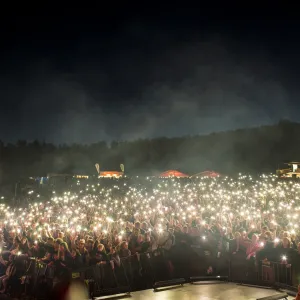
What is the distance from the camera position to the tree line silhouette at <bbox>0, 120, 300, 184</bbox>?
62.0 metres

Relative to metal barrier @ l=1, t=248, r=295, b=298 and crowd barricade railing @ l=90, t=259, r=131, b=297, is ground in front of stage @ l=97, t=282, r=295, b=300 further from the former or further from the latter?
crowd barricade railing @ l=90, t=259, r=131, b=297

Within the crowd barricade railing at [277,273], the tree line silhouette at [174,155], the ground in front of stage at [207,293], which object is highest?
the tree line silhouette at [174,155]

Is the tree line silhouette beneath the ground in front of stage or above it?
above

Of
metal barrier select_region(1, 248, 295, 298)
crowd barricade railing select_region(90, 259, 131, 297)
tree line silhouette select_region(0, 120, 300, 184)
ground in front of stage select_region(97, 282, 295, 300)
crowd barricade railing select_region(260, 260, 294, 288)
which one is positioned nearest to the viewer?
metal barrier select_region(1, 248, 295, 298)

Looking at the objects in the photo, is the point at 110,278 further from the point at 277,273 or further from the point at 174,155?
the point at 174,155

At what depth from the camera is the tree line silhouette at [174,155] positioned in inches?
2440

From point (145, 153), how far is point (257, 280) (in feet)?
215

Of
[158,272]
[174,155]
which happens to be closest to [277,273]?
[158,272]

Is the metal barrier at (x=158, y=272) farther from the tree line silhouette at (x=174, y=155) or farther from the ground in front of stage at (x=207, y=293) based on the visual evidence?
the tree line silhouette at (x=174, y=155)

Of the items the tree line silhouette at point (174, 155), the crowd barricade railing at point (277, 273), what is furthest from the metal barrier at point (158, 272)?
the tree line silhouette at point (174, 155)

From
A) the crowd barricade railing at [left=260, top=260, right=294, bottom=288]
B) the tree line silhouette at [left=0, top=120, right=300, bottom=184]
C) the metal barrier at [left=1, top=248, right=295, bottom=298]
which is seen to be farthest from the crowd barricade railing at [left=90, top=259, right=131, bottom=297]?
the tree line silhouette at [left=0, top=120, right=300, bottom=184]

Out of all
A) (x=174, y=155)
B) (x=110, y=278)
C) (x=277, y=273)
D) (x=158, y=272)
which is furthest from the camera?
(x=174, y=155)

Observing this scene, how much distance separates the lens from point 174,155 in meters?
72.4

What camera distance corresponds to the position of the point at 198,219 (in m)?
12.9
